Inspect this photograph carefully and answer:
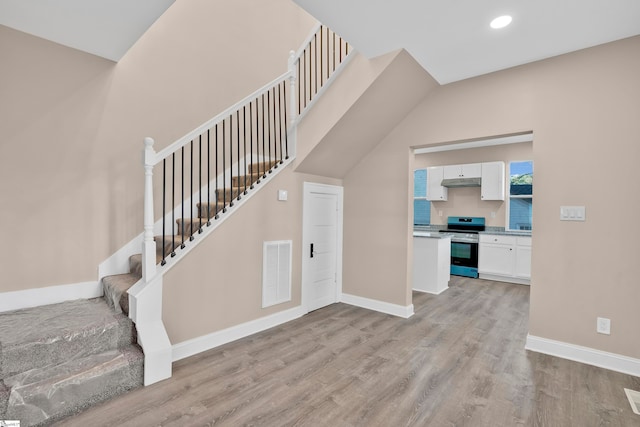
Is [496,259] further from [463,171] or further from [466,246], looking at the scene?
[463,171]

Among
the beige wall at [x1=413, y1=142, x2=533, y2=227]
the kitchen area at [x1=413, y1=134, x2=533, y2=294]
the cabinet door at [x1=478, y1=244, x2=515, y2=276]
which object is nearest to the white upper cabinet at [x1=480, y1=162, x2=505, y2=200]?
the kitchen area at [x1=413, y1=134, x2=533, y2=294]

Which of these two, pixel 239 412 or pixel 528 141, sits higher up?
pixel 528 141

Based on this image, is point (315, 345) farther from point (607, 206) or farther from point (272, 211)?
point (607, 206)

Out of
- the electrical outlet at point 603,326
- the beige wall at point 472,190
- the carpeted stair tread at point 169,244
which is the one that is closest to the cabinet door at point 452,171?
the beige wall at point 472,190

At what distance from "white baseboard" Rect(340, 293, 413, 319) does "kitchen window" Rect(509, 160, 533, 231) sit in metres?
3.97

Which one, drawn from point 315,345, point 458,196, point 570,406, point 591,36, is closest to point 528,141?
point 458,196

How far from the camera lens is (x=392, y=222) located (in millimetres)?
4094

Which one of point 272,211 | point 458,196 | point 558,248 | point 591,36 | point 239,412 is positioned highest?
point 591,36

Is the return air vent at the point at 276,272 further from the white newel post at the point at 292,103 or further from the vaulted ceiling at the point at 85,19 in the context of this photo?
the vaulted ceiling at the point at 85,19

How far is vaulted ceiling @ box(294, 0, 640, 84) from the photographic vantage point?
7.46 ft

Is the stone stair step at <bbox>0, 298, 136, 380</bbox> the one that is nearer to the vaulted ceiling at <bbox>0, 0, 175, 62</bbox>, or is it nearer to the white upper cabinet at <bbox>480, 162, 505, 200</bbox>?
the vaulted ceiling at <bbox>0, 0, 175, 62</bbox>

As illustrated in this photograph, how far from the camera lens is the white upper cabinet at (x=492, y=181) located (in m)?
6.30

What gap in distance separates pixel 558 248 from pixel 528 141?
4.14 m

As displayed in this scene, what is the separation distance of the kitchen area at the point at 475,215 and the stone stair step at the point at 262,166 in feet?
9.50
